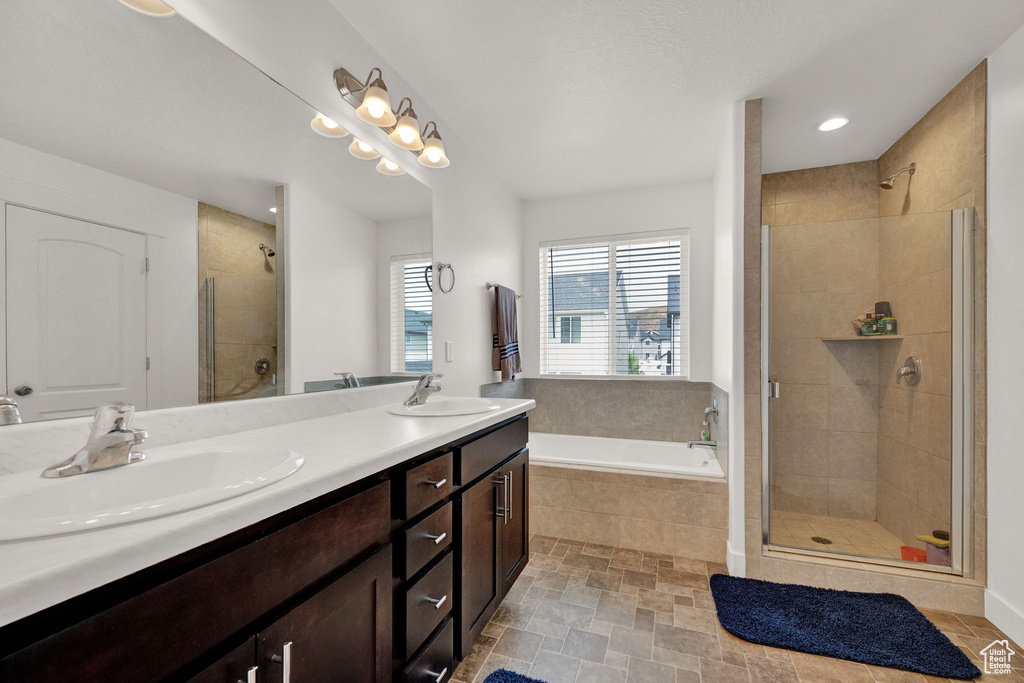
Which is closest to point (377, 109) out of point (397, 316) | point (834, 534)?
point (397, 316)

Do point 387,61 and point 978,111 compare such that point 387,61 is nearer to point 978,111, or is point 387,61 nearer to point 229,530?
point 229,530

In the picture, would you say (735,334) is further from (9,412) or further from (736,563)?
(9,412)

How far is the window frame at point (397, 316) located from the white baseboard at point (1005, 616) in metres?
2.65

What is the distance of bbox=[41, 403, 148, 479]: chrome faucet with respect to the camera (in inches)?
32.7

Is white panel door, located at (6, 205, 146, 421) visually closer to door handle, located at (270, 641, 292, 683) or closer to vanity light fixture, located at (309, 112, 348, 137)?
door handle, located at (270, 641, 292, 683)

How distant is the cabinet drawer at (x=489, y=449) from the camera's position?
1.48 metres

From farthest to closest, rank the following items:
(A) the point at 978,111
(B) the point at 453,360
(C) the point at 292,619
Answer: (B) the point at 453,360 → (A) the point at 978,111 → (C) the point at 292,619

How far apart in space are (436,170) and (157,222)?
4.92 ft

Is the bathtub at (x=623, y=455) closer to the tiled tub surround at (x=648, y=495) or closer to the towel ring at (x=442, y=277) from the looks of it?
the tiled tub surround at (x=648, y=495)

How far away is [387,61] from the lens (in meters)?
2.00

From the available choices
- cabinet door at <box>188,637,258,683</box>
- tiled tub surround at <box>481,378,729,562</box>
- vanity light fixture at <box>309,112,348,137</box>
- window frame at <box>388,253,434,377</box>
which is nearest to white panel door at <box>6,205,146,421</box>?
cabinet door at <box>188,637,258,683</box>

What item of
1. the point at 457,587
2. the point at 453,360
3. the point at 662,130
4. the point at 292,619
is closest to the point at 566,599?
the point at 457,587

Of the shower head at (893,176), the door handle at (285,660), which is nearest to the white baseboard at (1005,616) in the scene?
the shower head at (893,176)

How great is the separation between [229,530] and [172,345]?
0.71 meters
